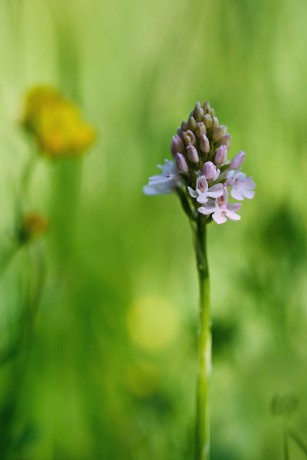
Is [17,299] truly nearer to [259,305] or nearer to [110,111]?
[259,305]

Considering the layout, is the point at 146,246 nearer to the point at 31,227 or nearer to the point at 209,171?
the point at 31,227

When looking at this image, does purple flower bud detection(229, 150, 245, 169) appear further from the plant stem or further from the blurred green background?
the blurred green background

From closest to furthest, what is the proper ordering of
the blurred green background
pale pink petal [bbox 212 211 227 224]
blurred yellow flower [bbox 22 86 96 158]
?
pale pink petal [bbox 212 211 227 224] → the blurred green background → blurred yellow flower [bbox 22 86 96 158]

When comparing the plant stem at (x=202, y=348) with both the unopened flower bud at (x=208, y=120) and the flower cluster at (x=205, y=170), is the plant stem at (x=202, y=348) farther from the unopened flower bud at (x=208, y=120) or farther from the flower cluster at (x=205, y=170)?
the unopened flower bud at (x=208, y=120)

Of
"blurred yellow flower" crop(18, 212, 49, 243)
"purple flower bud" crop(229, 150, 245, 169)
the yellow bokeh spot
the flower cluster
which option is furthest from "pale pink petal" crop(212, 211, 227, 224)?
the yellow bokeh spot

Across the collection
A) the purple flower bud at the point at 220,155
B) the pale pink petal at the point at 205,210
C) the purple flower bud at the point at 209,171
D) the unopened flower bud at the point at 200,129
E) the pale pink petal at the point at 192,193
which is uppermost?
the unopened flower bud at the point at 200,129

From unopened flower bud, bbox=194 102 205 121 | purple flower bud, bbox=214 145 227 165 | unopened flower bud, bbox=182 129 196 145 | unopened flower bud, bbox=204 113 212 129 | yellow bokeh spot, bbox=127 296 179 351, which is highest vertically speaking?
unopened flower bud, bbox=194 102 205 121

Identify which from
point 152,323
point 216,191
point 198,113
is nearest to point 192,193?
point 216,191

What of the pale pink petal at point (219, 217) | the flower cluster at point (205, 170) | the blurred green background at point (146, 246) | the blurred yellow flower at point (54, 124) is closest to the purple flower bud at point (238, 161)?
the flower cluster at point (205, 170)
